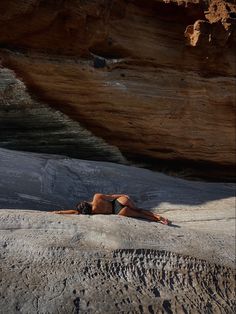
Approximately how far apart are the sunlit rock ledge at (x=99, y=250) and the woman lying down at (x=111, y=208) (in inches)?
7.4

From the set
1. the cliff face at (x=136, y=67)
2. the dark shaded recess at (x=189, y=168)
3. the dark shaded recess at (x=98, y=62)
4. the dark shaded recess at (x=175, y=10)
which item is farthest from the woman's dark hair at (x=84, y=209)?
the dark shaded recess at (x=175, y=10)

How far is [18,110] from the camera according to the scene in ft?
19.4

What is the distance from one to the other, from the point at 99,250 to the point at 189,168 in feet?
9.40

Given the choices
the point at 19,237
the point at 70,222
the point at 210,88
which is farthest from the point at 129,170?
the point at 19,237

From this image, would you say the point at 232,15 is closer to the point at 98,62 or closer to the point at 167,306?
the point at 98,62

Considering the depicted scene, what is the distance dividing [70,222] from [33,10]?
2062 mm

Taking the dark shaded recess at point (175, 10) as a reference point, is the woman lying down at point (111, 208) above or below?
below

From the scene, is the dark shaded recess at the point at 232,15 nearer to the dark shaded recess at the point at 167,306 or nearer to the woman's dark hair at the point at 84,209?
the woman's dark hair at the point at 84,209

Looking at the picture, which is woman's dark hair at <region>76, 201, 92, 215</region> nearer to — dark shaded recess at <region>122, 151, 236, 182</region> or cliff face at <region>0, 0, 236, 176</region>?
cliff face at <region>0, 0, 236, 176</region>

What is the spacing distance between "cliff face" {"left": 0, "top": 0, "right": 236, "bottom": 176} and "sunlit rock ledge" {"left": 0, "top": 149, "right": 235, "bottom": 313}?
0.73 meters

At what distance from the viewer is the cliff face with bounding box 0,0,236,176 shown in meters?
5.52

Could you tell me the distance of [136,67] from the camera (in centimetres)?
605

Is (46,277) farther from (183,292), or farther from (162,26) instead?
(162,26)

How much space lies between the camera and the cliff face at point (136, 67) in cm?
552
